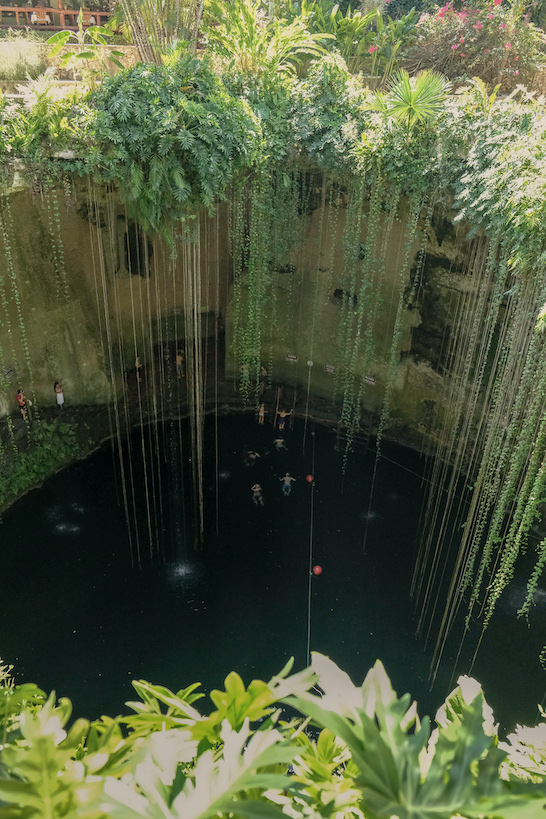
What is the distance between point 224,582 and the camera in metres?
7.31

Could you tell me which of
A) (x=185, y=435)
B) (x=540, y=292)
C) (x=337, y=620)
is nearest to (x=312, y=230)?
(x=185, y=435)

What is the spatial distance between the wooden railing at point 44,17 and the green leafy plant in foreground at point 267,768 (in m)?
11.4

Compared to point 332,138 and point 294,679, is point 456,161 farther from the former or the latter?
point 294,679

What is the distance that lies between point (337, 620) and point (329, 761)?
522cm

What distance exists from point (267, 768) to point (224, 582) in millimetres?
5705

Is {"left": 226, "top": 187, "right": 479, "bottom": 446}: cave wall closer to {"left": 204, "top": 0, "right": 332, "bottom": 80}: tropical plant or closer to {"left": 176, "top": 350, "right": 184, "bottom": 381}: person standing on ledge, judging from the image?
{"left": 176, "top": 350, "right": 184, "bottom": 381}: person standing on ledge

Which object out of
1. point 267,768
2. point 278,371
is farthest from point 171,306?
point 267,768

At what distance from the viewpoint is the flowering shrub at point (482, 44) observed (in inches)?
327

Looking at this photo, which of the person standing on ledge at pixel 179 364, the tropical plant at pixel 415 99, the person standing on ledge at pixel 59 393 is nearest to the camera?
the tropical plant at pixel 415 99

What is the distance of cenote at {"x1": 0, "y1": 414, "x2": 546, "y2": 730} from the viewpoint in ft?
20.6

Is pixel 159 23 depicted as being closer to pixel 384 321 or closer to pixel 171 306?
pixel 171 306

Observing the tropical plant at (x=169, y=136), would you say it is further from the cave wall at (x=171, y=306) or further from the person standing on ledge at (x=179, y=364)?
the person standing on ledge at (x=179, y=364)

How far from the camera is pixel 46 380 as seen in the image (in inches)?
359

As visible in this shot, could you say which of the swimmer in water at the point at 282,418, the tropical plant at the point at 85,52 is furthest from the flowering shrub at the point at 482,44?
the swimmer in water at the point at 282,418
